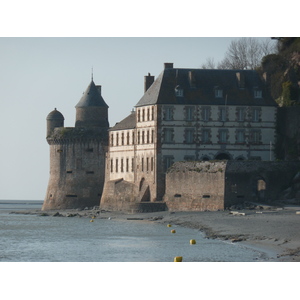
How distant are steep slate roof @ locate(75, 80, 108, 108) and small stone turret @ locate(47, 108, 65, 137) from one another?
3226 millimetres

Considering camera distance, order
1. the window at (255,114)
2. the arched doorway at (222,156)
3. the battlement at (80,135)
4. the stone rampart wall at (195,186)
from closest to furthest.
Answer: the stone rampart wall at (195,186) < the arched doorway at (222,156) < the window at (255,114) < the battlement at (80,135)

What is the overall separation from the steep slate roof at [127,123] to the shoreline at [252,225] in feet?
31.6

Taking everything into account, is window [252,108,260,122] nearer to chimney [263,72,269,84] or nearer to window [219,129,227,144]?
chimney [263,72,269,84]

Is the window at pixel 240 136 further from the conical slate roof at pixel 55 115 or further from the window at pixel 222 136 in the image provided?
the conical slate roof at pixel 55 115

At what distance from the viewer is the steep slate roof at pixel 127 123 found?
102381mm

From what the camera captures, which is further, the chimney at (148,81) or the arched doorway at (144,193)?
the chimney at (148,81)

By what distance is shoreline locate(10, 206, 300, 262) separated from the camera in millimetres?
57188

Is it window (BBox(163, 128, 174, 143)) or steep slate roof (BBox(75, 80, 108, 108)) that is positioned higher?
steep slate roof (BBox(75, 80, 108, 108))

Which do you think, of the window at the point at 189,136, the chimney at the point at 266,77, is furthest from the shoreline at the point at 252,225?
the chimney at the point at 266,77

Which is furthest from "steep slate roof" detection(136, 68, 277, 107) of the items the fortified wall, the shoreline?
the shoreline

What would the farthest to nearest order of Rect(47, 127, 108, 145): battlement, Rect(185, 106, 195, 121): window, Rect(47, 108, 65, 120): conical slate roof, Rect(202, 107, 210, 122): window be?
Rect(47, 108, 65, 120): conical slate roof
Rect(47, 127, 108, 145): battlement
Rect(202, 107, 210, 122): window
Rect(185, 106, 195, 121): window
